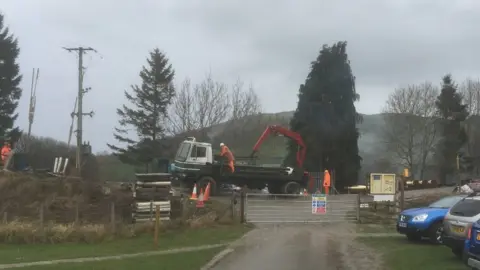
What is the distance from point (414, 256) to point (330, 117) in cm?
3119

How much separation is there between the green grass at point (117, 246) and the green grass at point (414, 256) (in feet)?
15.6

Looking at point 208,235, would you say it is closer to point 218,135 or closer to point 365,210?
point 365,210

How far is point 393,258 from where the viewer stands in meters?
13.5

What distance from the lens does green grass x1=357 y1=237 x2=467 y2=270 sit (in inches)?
477

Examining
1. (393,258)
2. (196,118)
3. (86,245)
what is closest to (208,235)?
(86,245)

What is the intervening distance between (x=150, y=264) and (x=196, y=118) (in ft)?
166

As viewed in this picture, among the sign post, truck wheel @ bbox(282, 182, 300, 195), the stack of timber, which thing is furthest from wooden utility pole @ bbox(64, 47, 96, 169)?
the sign post

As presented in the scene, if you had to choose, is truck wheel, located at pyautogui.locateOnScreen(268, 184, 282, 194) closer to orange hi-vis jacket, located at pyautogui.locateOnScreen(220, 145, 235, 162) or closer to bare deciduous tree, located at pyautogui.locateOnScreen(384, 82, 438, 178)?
orange hi-vis jacket, located at pyautogui.locateOnScreen(220, 145, 235, 162)

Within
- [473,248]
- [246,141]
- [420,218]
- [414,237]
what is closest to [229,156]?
[414,237]

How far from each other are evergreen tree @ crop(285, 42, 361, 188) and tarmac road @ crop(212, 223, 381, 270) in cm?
2421

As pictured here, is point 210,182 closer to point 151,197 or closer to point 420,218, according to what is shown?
point 151,197

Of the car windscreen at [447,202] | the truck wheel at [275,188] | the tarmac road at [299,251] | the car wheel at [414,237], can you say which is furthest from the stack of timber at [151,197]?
the truck wheel at [275,188]

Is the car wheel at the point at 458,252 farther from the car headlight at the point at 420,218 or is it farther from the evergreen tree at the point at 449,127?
the evergreen tree at the point at 449,127

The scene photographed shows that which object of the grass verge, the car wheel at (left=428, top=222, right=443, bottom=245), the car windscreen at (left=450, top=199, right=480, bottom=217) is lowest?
the grass verge
